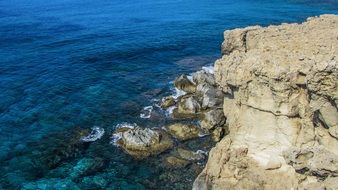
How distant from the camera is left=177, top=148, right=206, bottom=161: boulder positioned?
34.3 m

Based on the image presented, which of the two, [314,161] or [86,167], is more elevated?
[314,161]

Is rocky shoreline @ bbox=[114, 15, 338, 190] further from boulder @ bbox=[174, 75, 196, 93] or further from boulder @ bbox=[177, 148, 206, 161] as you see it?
boulder @ bbox=[174, 75, 196, 93]

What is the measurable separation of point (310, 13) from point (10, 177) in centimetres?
6208

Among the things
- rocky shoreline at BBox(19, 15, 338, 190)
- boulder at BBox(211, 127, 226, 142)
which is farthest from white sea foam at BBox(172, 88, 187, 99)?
boulder at BBox(211, 127, 226, 142)

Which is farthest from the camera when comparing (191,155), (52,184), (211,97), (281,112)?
(211,97)

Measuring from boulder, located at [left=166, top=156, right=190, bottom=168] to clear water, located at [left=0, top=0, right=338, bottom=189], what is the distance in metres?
1.17

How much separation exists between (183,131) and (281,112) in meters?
14.4

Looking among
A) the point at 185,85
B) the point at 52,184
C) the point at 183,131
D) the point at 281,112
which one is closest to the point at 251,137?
the point at 281,112

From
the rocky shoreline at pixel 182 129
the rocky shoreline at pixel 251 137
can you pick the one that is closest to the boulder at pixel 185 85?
the rocky shoreline at pixel 182 129

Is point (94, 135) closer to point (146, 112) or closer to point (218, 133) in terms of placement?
point (146, 112)

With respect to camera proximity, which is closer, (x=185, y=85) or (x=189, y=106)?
(x=189, y=106)

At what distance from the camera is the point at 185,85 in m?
47.3

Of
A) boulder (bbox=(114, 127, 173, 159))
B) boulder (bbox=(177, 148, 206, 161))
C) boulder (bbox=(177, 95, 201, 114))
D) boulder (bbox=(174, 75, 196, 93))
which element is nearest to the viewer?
boulder (bbox=(177, 148, 206, 161))

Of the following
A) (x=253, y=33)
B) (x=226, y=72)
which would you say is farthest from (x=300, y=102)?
(x=253, y=33)
